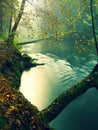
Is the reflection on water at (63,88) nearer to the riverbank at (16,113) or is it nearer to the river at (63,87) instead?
the river at (63,87)

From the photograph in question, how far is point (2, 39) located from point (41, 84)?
8.35 metres

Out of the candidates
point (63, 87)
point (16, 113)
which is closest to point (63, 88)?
point (63, 87)

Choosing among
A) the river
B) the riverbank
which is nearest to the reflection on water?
the river

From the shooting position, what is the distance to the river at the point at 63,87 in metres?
15.4

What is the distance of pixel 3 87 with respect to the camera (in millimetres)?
11461

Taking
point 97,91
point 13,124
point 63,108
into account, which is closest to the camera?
point 13,124

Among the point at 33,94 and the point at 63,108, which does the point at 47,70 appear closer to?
the point at 33,94

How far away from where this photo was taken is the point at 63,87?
856 inches

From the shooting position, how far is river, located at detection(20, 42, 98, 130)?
15391 mm

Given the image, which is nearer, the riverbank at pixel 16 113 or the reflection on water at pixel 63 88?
the riverbank at pixel 16 113

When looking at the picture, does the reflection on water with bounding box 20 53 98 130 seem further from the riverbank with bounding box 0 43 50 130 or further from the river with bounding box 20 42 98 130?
the riverbank with bounding box 0 43 50 130

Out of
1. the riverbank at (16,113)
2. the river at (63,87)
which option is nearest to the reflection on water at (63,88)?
the river at (63,87)

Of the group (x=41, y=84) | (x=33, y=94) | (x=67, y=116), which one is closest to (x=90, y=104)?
(x=67, y=116)

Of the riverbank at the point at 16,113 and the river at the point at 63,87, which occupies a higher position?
the riverbank at the point at 16,113
